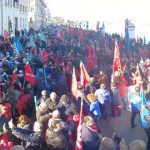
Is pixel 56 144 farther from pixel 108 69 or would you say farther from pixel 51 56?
pixel 51 56

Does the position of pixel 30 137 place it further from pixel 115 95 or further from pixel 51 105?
pixel 115 95

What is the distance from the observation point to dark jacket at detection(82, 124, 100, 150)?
720 cm

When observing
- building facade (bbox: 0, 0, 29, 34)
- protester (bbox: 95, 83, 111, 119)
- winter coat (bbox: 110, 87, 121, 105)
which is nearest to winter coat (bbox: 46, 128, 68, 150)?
protester (bbox: 95, 83, 111, 119)

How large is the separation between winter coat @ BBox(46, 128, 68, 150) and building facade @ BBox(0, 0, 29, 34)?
1206 inches

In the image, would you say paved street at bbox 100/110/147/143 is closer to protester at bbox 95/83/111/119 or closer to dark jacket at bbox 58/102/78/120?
protester at bbox 95/83/111/119

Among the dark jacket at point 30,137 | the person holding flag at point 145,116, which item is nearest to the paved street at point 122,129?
the person holding flag at point 145,116

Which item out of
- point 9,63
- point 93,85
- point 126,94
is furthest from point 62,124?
point 9,63

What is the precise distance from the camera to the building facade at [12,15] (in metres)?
38.0

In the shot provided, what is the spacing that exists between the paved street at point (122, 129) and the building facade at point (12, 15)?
27.0 m

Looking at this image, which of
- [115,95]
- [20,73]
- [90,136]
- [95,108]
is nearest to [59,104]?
[95,108]

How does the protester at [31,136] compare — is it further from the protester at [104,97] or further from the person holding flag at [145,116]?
the protester at [104,97]

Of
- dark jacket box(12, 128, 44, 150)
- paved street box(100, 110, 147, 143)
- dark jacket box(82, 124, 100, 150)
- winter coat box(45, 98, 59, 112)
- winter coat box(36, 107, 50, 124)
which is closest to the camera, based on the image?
dark jacket box(12, 128, 44, 150)

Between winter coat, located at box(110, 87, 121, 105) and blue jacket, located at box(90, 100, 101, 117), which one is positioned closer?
blue jacket, located at box(90, 100, 101, 117)

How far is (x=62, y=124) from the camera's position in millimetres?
7148
